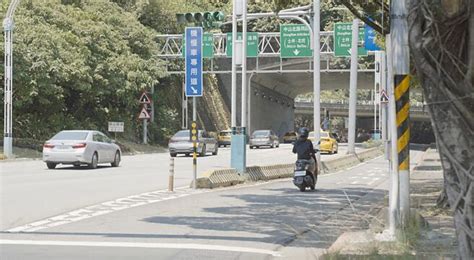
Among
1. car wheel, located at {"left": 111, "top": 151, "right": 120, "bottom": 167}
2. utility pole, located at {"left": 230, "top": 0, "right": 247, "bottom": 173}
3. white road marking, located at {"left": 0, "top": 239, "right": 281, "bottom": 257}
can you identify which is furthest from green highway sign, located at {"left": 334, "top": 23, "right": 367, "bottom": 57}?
white road marking, located at {"left": 0, "top": 239, "right": 281, "bottom": 257}

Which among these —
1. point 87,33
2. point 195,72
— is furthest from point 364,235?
point 87,33

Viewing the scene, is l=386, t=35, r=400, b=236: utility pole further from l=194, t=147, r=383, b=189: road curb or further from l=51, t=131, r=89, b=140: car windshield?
l=51, t=131, r=89, b=140: car windshield

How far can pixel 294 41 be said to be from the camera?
152ft

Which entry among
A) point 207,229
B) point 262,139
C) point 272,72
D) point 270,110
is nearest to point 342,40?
point 272,72

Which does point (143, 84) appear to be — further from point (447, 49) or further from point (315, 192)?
point (447, 49)

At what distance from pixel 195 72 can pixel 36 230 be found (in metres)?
9.19

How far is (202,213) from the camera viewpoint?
12586mm

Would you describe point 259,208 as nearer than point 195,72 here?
Yes

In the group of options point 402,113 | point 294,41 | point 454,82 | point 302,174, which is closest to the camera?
point 454,82

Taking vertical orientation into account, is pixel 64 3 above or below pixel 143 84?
above

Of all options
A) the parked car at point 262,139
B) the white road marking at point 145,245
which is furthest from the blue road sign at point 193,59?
the parked car at point 262,139

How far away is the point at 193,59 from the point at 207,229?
892cm

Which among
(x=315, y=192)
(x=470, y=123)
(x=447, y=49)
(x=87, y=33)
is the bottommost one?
(x=315, y=192)

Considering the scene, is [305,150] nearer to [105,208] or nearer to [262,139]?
[105,208]
